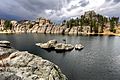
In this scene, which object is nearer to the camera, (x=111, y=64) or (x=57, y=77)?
(x=57, y=77)

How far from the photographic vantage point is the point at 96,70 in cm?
7112

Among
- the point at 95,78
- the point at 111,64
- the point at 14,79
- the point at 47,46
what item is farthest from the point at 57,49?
the point at 14,79

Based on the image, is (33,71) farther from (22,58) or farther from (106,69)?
(106,69)

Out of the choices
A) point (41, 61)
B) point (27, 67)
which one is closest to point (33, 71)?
point (27, 67)

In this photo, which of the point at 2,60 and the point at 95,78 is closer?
Result: the point at 2,60

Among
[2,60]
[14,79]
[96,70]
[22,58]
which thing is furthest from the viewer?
[96,70]

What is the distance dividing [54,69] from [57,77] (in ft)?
6.38

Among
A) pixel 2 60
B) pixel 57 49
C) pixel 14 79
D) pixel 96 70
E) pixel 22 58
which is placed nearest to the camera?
pixel 14 79

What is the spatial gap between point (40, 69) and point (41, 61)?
2.16m

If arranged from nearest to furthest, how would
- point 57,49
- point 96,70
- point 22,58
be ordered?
point 22,58, point 96,70, point 57,49

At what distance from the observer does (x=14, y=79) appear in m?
26.0

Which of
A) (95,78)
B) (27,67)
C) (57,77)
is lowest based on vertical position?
(95,78)

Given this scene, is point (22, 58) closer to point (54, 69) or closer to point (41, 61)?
point (41, 61)

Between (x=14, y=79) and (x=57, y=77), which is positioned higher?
(x=14, y=79)
